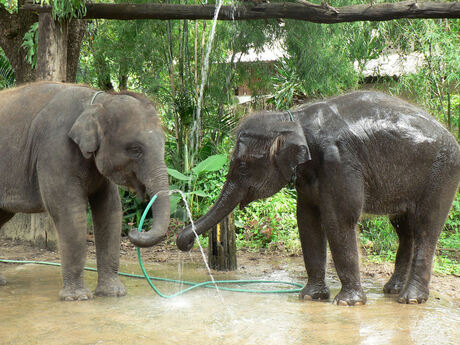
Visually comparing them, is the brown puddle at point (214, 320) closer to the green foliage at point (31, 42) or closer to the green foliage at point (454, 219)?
the green foliage at point (31, 42)

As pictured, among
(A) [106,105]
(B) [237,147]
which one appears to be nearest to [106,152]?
(A) [106,105]

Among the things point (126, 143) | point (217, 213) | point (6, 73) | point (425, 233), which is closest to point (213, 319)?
point (217, 213)

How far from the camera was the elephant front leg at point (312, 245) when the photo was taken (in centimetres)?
511

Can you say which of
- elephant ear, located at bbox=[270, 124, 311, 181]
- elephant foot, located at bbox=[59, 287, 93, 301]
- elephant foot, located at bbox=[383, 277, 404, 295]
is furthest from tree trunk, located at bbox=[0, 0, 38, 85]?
elephant foot, located at bbox=[383, 277, 404, 295]

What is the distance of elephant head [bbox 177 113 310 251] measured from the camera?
4.82m

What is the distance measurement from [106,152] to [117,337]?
168 cm

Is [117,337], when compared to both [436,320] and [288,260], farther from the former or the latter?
[288,260]

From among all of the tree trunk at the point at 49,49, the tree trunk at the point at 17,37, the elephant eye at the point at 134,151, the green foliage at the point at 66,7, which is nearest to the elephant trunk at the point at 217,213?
the elephant eye at the point at 134,151

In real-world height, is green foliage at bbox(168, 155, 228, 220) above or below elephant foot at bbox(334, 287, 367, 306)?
above

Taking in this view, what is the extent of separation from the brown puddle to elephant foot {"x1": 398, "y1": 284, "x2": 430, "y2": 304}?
2.8 inches

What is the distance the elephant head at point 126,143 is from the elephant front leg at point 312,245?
123cm

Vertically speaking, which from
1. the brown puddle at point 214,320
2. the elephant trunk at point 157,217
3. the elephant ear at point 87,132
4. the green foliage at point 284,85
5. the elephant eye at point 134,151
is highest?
the green foliage at point 284,85

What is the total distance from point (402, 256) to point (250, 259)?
2.28 metres

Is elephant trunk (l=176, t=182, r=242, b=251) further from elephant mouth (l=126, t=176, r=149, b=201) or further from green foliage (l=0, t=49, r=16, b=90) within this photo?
green foliage (l=0, t=49, r=16, b=90)
